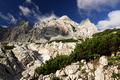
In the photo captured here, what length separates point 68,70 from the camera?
8606 cm

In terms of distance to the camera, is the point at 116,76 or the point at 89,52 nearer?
the point at 116,76

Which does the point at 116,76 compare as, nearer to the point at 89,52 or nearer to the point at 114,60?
the point at 114,60

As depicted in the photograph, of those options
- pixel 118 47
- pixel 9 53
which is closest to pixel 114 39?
pixel 118 47

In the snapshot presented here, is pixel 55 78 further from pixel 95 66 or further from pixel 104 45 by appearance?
pixel 104 45

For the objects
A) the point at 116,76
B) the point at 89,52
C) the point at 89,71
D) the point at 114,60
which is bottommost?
the point at 116,76

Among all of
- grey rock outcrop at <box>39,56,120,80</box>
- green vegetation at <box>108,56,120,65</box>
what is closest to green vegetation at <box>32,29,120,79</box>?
grey rock outcrop at <box>39,56,120,80</box>

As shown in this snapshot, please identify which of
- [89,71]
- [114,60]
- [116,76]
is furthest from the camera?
[114,60]

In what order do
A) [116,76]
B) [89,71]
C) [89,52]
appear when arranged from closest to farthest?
[116,76] → [89,71] → [89,52]

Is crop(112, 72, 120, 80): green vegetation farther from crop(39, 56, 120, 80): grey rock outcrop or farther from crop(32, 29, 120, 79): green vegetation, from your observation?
crop(32, 29, 120, 79): green vegetation

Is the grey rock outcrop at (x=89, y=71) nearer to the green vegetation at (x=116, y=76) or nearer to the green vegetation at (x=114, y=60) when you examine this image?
the green vegetation at (x=116, y=76)

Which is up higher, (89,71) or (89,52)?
(89,52)

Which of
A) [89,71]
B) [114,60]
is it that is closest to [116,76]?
[114,60]

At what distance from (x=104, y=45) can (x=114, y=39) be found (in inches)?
167

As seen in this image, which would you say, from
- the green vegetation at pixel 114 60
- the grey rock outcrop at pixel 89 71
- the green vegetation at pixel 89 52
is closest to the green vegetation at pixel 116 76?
the grey rock outcrop at pixel 89 71
